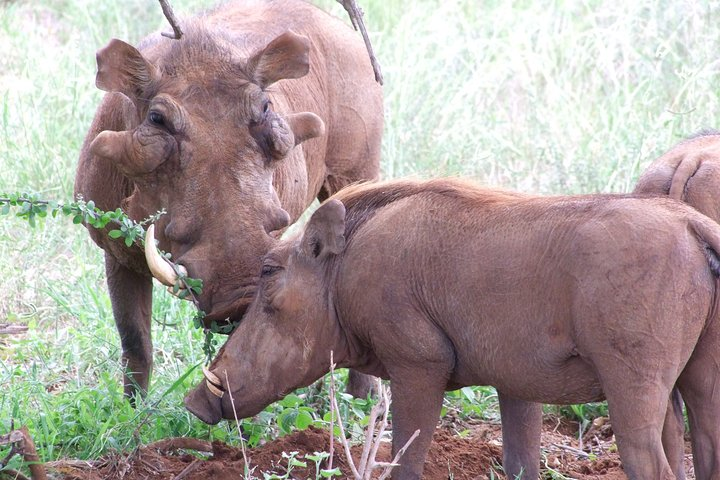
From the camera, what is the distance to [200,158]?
13.2ft

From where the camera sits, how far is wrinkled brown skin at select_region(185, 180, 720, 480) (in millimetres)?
3244

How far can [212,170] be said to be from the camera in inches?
157

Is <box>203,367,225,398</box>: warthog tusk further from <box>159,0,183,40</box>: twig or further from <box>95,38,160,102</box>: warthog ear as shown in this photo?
<box>159,0,183,40</box>: twig

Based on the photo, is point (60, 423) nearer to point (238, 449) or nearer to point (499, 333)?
point (238, 449)

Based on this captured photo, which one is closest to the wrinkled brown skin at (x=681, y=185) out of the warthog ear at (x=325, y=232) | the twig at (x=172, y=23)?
the warthog ear at (x=325, y=232)

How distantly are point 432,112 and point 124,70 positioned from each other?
14.0 feet

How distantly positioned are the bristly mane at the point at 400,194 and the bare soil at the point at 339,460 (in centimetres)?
85

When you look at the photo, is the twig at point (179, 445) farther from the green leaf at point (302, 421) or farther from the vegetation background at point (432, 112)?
the vegetation background at point (432, 112)

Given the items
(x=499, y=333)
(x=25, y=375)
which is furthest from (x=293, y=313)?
(x=25, y=375)

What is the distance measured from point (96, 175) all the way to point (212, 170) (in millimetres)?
832

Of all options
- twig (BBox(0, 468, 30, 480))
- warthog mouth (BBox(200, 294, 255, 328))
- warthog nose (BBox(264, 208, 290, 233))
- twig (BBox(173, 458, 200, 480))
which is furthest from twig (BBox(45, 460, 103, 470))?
warthog nose (BBox(264, 208, 290, 233))

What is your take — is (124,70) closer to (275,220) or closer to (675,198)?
(275,220)

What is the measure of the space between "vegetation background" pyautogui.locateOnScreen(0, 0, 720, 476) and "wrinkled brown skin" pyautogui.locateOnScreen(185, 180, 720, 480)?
991mm

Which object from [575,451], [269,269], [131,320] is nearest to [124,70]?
[269,269]
